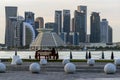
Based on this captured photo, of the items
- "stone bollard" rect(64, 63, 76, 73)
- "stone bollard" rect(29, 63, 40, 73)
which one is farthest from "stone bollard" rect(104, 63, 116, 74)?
"stone bollard" rect(29, 63, 40, 73)

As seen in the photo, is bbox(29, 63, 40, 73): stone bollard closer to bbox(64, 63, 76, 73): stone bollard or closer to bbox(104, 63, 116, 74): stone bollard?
bbox(64, 63, 76, 73): stone bollard

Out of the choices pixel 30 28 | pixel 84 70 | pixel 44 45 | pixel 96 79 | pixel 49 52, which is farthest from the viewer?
pixel 30 28

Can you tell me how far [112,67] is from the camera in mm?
29422

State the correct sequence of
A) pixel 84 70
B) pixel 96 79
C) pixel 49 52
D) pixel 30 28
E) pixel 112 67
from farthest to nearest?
1. pixel 30 28
2. pixel 49 52
3. pixel 84 70
4. pixel 112 67
5. pixel 96 79

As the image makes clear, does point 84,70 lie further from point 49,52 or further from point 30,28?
point 30,28

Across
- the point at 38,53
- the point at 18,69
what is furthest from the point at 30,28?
the point at 18,69

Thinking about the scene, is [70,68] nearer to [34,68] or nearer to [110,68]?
[34,68]

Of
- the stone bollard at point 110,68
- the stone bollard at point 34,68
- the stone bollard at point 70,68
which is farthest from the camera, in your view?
the stone bollard at point 34,68

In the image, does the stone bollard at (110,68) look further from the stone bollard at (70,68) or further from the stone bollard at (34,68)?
the stone bollard at (34,68)

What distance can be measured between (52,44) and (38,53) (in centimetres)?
1256

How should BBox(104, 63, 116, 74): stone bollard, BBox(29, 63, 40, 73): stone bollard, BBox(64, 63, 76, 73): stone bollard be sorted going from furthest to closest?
BBox(29, 63, 40, 73): stone bollard
BBox(64, 63, 76, 73): stone bollard
BBox(104, 63, 116, 74): stone bollard

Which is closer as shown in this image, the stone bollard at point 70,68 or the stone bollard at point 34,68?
the stone bollard at point 70,68

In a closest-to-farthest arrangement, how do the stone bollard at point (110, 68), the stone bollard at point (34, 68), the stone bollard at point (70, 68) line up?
the stone bollard at point (110, 68) → the stone bollard at point (70, 68) → the stone bollard at point (34, 68)

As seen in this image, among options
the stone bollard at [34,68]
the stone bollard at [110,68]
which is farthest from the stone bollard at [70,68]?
the stone bollard at [110,68]
